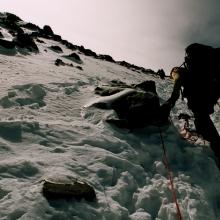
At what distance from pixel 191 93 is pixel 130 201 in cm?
332

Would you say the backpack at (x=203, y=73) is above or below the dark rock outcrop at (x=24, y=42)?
below

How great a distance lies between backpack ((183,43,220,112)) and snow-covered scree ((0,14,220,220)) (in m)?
1.08

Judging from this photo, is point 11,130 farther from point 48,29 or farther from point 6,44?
point 48,29

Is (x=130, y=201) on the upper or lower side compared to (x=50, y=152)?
lower

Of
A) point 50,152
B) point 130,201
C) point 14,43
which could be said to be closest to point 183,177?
Answer: point 130,201

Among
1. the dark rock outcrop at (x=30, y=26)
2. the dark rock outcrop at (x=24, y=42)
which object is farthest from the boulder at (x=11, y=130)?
the dark rock outcrop at (x=30, y=26)

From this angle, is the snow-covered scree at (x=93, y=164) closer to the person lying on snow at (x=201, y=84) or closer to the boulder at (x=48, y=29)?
the person lying on snow at (x=201, y=84)

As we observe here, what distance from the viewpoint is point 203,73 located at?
25.6 feet

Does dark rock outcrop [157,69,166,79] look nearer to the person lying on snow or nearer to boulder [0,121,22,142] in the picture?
the person lying on snow

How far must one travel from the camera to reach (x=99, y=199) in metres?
5.30

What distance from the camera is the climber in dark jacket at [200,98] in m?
7.80

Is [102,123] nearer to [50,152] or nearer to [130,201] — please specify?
[50,152]

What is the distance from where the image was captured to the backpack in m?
7.78

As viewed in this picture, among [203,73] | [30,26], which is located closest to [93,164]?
[203,73]
